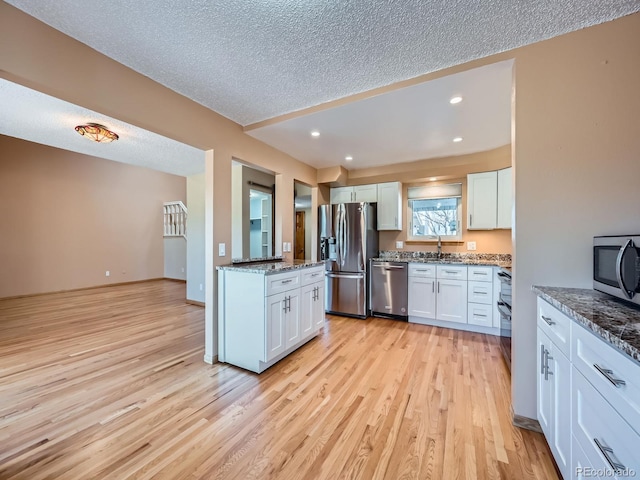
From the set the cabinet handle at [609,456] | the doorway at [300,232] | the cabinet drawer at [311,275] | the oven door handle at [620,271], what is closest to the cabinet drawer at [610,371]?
the cabinet handle at [609,456]

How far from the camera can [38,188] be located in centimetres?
527

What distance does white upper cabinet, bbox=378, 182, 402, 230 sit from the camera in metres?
4.05

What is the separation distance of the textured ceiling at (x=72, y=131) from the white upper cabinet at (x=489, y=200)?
4021 mm

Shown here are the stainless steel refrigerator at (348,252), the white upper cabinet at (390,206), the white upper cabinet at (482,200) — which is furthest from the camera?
the white upper cabinet at (390,206)

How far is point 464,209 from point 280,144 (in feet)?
9.67

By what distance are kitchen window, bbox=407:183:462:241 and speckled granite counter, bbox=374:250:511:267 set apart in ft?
0.88

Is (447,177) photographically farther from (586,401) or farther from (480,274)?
(586,401)

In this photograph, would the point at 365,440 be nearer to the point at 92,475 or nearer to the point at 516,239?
the point at 92,475

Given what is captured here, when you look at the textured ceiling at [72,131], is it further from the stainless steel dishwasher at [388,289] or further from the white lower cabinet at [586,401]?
the white lower cabinet at [586,401]

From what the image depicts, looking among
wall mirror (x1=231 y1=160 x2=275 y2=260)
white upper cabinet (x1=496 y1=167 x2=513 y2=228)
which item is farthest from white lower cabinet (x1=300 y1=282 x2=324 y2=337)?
white upper cabinet (x1=496 y1=167 x2=513 y2=228)

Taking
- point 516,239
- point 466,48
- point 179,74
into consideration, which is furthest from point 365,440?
point 179,74

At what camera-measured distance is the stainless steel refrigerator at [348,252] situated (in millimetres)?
3879

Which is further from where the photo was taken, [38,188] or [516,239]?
[38,188]

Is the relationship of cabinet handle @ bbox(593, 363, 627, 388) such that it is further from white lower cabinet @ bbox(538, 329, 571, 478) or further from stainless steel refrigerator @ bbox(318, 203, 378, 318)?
stainless steel refrigerator @ bbox(318, 203, 378, 318)
